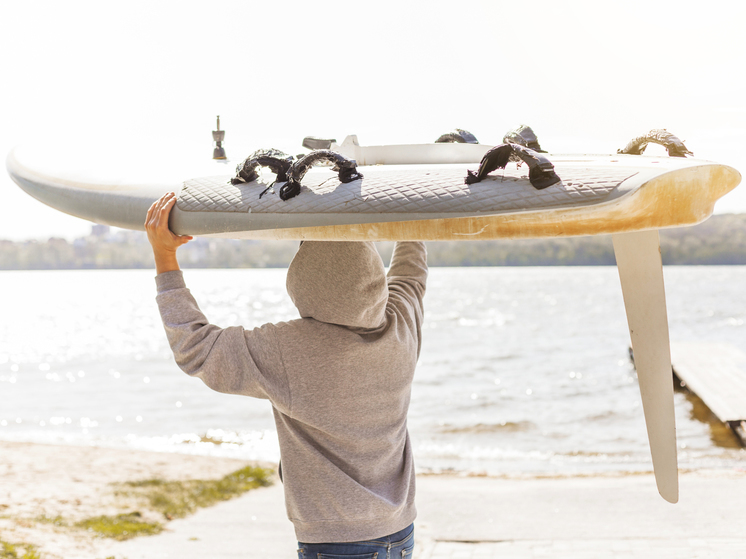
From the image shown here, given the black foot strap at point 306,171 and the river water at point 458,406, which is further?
the river water at point 458,406

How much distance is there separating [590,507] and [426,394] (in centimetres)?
923

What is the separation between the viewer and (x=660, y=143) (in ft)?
5.12

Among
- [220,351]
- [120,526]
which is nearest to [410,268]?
[220,351]

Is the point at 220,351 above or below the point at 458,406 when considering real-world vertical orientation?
above

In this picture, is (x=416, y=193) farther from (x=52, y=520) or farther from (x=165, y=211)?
(x=52, y=520)

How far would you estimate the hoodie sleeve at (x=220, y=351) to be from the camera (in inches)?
55.1

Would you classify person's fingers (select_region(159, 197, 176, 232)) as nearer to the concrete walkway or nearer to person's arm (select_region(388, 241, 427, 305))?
person's arm (select_region(388, 241, 427, 305))

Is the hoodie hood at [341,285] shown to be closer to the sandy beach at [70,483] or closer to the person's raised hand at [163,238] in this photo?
the person's raised hand at [163,238]

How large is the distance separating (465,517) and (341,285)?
185 inches

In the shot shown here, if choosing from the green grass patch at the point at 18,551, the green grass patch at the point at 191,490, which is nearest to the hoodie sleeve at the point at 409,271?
the green grass patch at the point at 18,551

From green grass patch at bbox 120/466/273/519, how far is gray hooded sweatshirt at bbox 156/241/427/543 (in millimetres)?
4824

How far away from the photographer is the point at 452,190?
4.33 ft

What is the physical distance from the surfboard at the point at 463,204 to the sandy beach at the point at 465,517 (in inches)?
121

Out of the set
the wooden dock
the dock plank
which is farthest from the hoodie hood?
the dock plank
